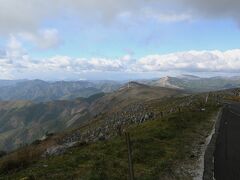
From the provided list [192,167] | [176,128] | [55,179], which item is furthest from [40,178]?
[176,128]

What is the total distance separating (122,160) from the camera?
1831cm

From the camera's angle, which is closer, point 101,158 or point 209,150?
point 101,158

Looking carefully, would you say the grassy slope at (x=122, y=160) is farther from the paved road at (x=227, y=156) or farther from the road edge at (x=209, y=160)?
the paved road at (x=227, y=156)

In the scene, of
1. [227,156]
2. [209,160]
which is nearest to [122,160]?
[209,160]

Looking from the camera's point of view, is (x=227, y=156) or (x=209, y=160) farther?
(x=227, y=156)

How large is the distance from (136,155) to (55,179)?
19.3 feet

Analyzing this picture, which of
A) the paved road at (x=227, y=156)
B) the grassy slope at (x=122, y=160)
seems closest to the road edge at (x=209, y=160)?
the paved road at (x=227, y=156)

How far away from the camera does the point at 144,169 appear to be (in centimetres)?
1659

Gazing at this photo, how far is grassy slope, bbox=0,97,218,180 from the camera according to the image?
50.8ft

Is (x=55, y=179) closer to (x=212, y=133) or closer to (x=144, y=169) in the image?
(x=144, y=169)

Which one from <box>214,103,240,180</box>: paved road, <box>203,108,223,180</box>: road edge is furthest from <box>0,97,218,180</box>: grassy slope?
<box>214,103,240,180</box>: paved road

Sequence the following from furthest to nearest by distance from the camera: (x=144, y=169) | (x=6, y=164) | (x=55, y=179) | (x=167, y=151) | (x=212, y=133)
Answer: (x=212, y=133) → (x=167, y=151) → (x=6, y=164) → (x=144, y=169) → (x=55, y=179)

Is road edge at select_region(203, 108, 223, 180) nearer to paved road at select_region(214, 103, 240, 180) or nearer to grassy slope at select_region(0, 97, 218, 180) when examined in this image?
paved road at select_region(214, 103, 240, 180)

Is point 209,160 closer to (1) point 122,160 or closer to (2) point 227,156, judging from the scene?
(2) point 227,156
